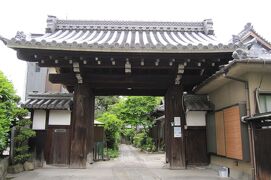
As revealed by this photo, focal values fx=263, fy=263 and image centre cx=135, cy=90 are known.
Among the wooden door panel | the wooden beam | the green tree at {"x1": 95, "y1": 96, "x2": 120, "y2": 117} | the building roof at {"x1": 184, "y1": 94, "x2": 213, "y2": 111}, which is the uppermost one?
the green tree at {"x1": 95, "y1": 96, "x2": 120, "y2": 117}

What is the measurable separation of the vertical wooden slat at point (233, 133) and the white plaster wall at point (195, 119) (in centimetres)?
169

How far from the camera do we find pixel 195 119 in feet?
33.0

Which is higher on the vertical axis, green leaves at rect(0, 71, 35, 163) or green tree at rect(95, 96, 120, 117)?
green tree at rect(95, 96, 120, 117)

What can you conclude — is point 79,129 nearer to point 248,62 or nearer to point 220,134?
point 220,134

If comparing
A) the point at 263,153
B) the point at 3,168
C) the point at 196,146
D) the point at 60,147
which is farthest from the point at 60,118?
the point at 263,153

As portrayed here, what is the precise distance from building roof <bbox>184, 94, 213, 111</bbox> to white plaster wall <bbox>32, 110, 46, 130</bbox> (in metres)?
5.45

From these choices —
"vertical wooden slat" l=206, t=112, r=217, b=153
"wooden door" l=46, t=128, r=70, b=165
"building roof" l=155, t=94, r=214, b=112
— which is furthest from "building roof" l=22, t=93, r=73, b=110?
"vertical wooden slat" l=206, t=112, r=217, b=153

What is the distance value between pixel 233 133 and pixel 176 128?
8.21 feet

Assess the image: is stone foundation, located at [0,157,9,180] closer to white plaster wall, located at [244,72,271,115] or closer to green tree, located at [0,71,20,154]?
green tree, located at [0,71,20,154]

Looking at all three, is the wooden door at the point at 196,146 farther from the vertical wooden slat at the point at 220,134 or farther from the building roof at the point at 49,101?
the building roof at the point at 49,101

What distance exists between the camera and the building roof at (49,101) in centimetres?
978

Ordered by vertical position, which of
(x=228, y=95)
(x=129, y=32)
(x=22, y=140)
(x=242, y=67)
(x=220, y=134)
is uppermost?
(x=129, y=32)

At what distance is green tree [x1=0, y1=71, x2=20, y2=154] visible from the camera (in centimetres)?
737

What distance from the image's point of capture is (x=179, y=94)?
10016 mm
